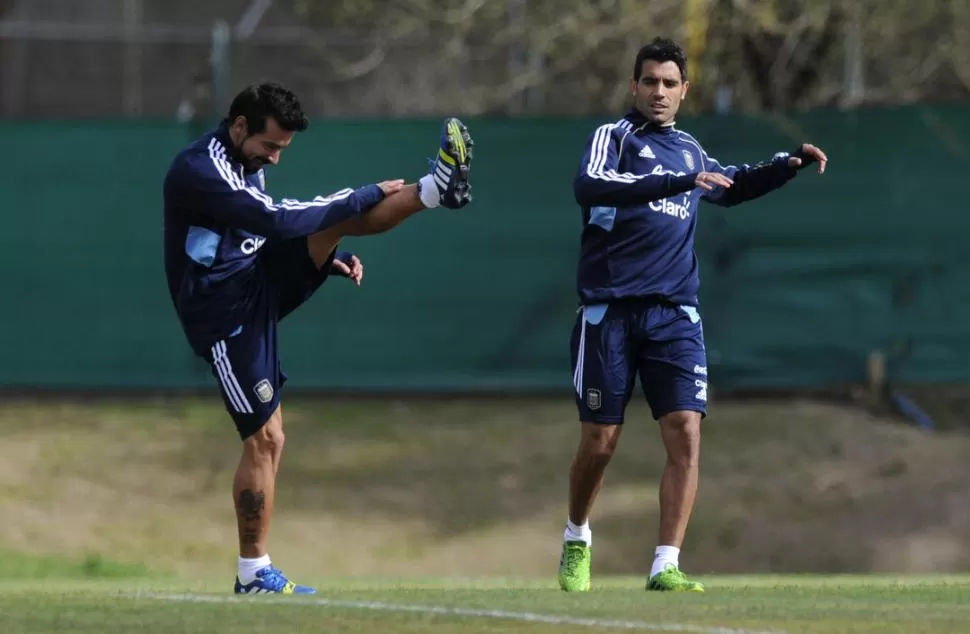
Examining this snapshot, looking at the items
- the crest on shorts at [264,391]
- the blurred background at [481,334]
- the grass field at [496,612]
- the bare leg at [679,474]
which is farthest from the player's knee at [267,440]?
the blurred background at [481,334]

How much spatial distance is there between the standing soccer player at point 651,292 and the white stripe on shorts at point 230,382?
144 centimetres

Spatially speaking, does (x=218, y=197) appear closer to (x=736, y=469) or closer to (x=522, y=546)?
(x=522, y=546)

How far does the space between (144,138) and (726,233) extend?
465 cm

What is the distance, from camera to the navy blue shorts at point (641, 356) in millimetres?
8172

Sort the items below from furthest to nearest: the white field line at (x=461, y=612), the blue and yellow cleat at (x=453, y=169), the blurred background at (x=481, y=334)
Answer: the blurred background at (x=481, y=334) → the blue and yellow cleat at (x=453, y=169) → the white field line at (x=461, y=612)

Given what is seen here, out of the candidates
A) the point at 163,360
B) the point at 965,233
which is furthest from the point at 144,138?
the point at 965,233

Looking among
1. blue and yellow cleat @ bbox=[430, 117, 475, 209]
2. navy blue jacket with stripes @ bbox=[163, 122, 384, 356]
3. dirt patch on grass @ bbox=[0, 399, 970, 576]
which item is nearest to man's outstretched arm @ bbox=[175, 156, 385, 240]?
navy blue jacket with stripes @ bbox=[163, 122, 384, 356]

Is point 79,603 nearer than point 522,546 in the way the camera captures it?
Yes

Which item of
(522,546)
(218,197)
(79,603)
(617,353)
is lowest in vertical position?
(522,546)

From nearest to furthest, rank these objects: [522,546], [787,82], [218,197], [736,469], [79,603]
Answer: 1. [79,603]
2. [218,197]
3. [522,546]
4. [736,469]
5. [787,82]

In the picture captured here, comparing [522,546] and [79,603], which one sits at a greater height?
[79,603]

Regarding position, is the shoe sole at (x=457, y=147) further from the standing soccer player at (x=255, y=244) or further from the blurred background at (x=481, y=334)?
the blurred background at (x=481, y=334)

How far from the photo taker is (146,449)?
47.8ft

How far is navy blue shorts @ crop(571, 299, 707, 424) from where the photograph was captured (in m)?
8.17
